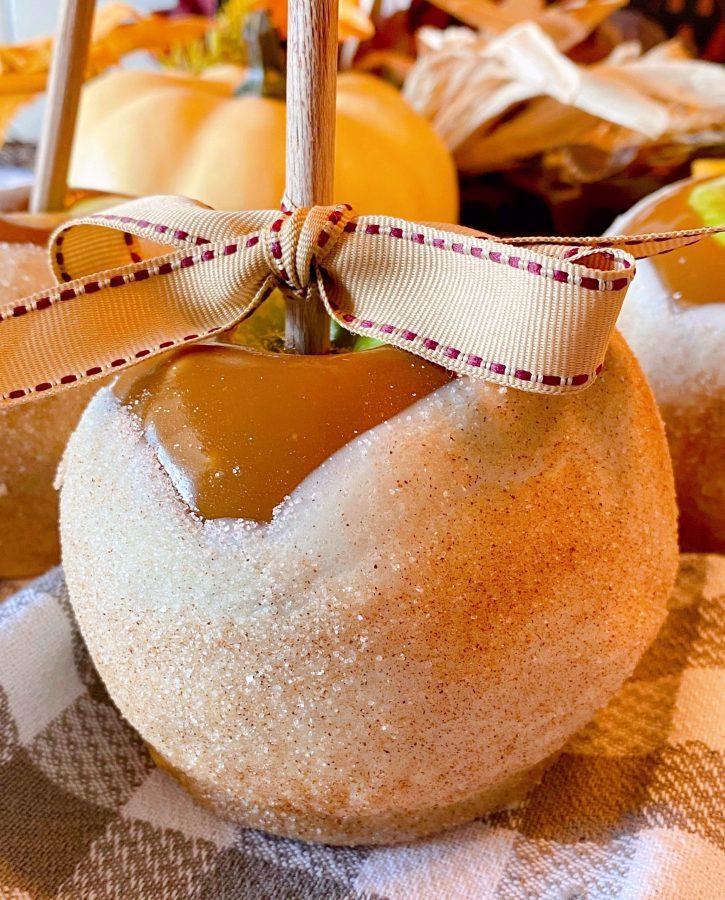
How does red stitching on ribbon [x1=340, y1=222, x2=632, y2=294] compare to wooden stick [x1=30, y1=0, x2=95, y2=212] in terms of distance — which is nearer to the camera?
red stitching on ribbon [x1=340, y1=222, x2=632, y2=294]

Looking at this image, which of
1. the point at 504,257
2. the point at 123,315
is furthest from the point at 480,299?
the point at 123,315

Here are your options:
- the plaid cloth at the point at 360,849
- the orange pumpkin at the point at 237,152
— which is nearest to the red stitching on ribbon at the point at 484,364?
the plaid cloth at the point at 360,849

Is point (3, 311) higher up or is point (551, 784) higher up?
point (3, 311)

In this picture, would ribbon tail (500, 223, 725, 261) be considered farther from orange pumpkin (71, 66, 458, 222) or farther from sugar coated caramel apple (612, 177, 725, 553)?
orange pumpkin (71, 66, 458, 222)

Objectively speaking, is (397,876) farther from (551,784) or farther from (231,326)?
(231,326)

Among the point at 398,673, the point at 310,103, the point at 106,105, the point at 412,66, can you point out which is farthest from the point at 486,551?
the point at 412,66

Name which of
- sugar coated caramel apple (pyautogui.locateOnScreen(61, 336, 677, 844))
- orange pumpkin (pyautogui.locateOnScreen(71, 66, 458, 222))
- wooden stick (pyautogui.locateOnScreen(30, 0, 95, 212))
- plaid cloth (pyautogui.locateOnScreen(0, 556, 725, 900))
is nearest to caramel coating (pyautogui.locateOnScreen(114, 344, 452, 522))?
sugar coated caramel apple (pyautogui.locateOnScreen(61, 336, 677, 844))

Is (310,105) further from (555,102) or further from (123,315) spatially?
(555,102)
